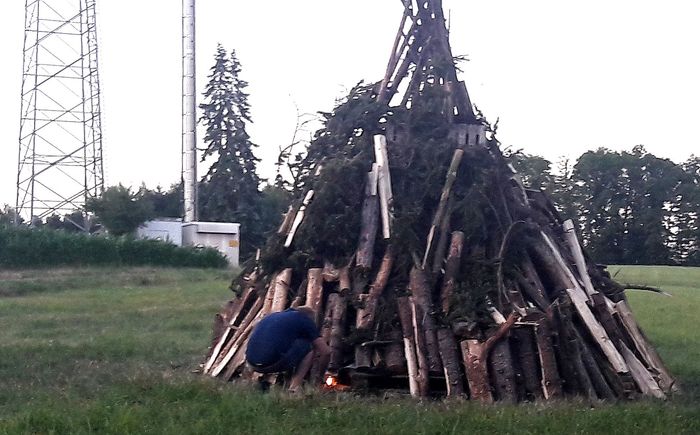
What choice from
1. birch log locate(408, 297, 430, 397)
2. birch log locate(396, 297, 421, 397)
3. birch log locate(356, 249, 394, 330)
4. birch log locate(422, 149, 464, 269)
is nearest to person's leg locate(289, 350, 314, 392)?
birch log locate(356, 249, 394, 330)

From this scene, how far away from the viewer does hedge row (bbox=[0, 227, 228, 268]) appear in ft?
120

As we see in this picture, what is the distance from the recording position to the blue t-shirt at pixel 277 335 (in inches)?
403

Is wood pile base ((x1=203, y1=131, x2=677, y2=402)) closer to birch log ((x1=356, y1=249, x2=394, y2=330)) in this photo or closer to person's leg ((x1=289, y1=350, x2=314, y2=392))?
birch log ((x1=356, y1=249, x2=394, y2=330))

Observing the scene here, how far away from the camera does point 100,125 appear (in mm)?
42000

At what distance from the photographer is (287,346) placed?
33.9 feet

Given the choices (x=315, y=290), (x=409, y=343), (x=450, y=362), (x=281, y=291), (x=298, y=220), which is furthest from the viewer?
(x=298, y=220)

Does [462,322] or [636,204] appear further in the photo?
[636,204]

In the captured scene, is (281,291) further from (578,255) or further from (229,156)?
(229,156)

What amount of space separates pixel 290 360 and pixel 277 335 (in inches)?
11.9

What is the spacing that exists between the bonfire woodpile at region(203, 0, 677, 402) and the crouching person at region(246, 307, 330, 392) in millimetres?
243

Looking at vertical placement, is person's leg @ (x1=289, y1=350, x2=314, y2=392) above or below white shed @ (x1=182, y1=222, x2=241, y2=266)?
below

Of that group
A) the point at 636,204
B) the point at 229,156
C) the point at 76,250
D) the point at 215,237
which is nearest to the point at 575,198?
the point at 636,204

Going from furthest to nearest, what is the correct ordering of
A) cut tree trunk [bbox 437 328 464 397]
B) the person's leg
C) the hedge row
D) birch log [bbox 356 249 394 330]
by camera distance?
the hedge row → birch log [bbox 356 249 394 330] → the person's leg → cut tree trunk [bbox 437 328 464 397]

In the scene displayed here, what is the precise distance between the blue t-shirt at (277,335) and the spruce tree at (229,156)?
43.4 metres
